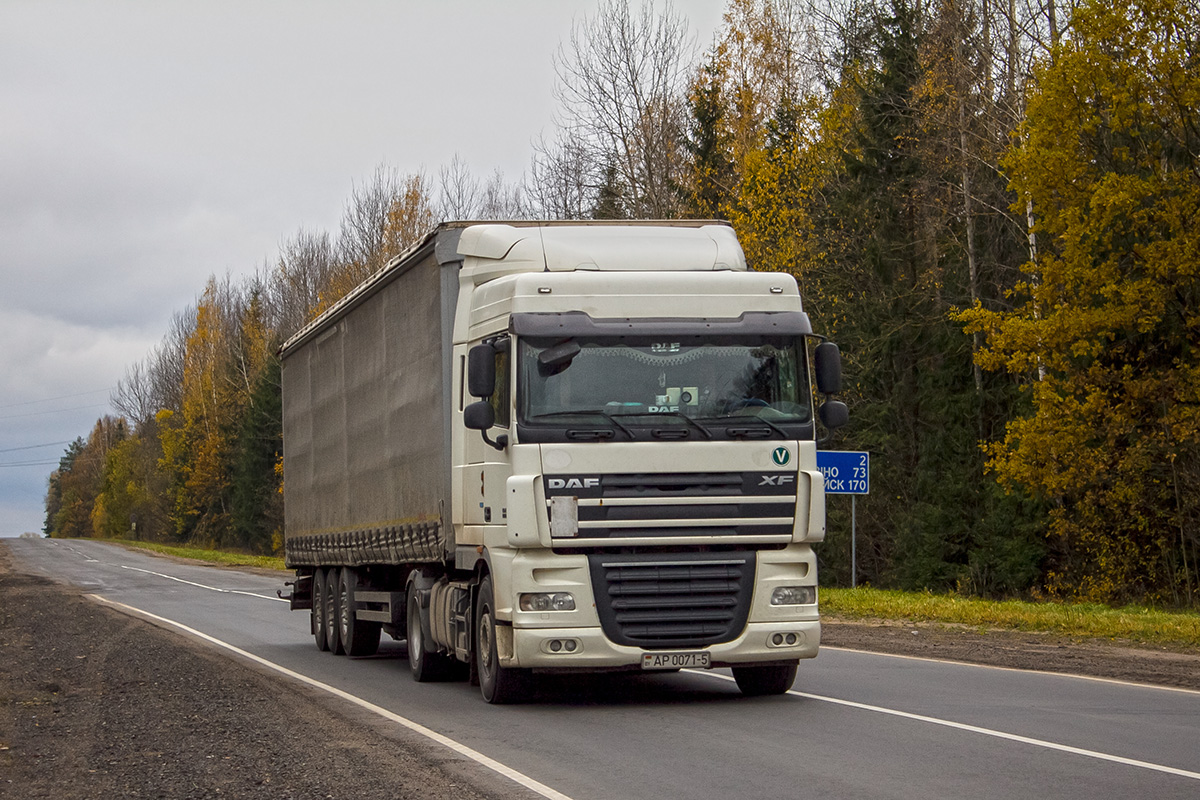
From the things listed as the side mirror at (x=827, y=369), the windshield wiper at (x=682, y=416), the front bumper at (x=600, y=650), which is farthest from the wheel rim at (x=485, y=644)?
the side mirror at (x=827, y=369)

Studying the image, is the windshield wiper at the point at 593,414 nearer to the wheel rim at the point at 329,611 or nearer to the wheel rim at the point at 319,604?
the wheel rim at the point at 329,611

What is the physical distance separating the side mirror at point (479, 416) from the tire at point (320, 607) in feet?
27.3

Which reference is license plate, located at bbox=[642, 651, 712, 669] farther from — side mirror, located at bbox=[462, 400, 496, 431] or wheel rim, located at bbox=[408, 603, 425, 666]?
wheel rim, located at bbox=[408, 603, 425, 666]

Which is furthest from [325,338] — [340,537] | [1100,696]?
[1100,696]

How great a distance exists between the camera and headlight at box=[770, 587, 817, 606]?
38.2 feet

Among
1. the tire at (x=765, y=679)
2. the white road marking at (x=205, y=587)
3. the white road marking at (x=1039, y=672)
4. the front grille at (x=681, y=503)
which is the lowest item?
the white road marking at (x=1039, y=672)

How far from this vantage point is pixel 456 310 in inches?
516

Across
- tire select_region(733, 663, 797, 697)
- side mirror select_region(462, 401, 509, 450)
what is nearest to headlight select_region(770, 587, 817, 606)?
tire select_region(733, 663, 797, 697)

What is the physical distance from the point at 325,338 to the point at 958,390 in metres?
22.9

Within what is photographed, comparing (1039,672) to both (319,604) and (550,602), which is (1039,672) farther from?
(319,604)

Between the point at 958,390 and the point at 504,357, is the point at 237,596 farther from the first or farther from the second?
the point at 504,357

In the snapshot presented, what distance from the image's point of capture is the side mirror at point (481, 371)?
1145 centimetres

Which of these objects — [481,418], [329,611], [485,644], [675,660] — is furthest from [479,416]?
[329,611]

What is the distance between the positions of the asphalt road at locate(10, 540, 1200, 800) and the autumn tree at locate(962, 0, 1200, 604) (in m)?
13.1
